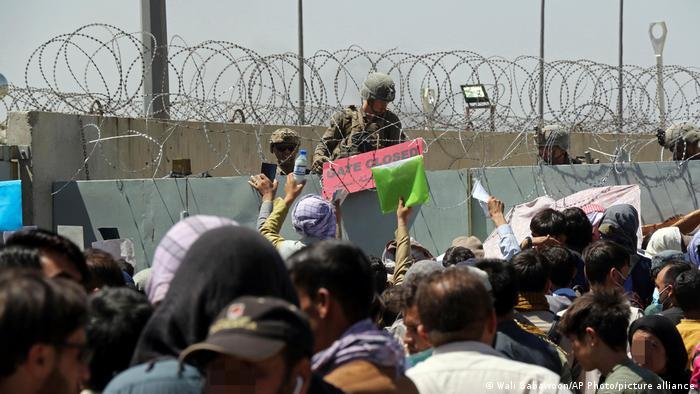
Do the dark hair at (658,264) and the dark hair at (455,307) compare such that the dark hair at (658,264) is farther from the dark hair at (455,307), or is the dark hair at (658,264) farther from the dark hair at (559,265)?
the dark hair at (455,307)

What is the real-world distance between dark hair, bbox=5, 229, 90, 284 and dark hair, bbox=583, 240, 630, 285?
2.99 meters

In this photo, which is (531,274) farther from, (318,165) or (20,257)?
(318,165)

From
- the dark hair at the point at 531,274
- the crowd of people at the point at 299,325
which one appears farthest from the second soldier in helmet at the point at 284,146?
the dark hair at the point at 531,274

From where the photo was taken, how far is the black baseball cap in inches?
88.7

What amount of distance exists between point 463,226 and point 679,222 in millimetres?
1674

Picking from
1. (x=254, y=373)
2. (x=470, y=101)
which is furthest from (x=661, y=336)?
(x=470, y=101)

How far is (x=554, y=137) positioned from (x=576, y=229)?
114 inches

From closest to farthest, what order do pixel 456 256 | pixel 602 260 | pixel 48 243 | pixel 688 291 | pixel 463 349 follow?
1. pixel 463 349
2. pixel 48 243
3. pixel 688 291
4. pixel 602 260
5. pixel 456 256

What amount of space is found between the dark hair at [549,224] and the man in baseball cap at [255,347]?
4428 mm

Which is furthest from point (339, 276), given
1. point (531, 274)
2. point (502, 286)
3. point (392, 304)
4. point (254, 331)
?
point (531, 274)

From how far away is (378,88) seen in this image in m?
7.96

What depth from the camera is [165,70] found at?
11156 mm

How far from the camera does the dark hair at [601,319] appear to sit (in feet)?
13.7

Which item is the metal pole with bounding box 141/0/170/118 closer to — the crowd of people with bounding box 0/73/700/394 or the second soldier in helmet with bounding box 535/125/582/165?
the second soldier in helmet with bounding box 535/125/582/165
